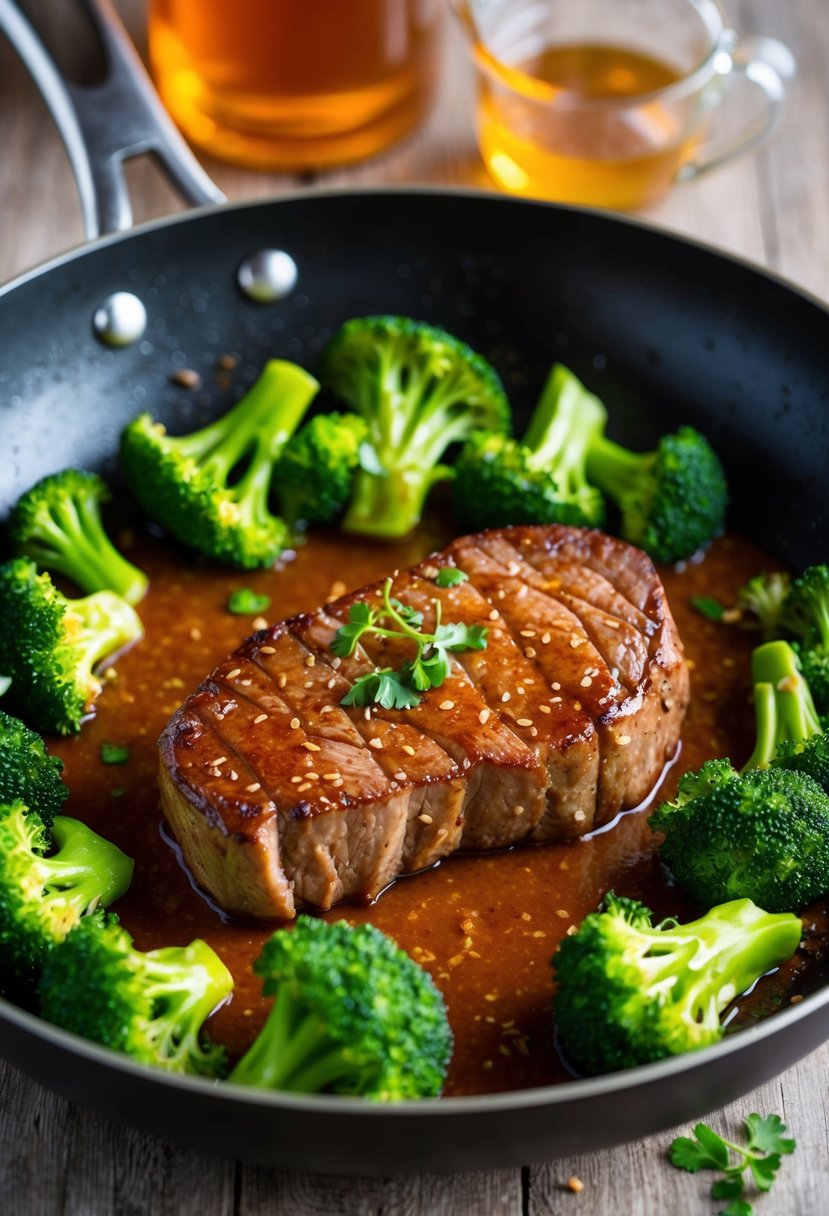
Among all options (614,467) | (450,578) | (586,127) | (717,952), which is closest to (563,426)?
(614,467)

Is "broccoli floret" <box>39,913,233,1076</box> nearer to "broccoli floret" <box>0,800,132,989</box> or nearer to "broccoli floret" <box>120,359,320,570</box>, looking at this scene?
"broccoli floret" <box>0,800,132,989</box>

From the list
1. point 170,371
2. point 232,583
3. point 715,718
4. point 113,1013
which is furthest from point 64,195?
point 113,1013

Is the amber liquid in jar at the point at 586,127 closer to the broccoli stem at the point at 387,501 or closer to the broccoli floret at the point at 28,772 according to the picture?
the broccoli stem at the point at 387,501

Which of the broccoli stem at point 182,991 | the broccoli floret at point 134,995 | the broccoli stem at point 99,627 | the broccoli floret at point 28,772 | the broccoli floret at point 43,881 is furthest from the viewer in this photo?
the broccoli stem at point 99,627

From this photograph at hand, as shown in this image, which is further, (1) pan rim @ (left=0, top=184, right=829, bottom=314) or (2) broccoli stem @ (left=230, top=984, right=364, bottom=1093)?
(1) pan rim @ (left=0, top=184, right=829, bottom=314)

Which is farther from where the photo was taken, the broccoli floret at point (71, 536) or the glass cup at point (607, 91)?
the glass cup at point (607, 91)

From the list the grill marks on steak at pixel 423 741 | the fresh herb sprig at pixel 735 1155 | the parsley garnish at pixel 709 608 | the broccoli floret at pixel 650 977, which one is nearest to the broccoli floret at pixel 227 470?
the grill marks on steak at pixel 423 741

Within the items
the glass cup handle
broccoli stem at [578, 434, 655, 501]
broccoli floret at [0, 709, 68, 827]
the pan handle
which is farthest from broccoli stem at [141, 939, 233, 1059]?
the glass cup handle
